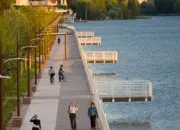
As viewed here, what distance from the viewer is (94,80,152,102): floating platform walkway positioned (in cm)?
5394

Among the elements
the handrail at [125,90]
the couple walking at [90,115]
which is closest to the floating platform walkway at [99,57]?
the handrail at [125,90]

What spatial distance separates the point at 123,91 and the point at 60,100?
4480mm

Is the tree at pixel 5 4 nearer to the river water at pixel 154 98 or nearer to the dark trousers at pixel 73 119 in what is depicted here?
the river water at pixel 154 98

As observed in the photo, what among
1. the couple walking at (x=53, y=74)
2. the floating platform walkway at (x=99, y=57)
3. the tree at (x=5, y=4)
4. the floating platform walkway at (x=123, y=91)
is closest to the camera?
the floating platform walkway at (x=123, y=91)

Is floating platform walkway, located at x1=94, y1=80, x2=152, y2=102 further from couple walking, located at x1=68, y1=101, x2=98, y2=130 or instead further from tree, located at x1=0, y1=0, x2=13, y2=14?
tree, located at x1=0, y1=0, x2=13, y2=14

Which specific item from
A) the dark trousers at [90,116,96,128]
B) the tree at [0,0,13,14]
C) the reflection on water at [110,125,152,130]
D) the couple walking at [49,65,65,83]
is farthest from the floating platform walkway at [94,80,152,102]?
the tree at [0,0,13,14]

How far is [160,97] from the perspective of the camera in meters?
65.0

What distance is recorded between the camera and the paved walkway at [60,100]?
42.4m

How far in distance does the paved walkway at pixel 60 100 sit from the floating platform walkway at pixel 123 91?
42.2 inches

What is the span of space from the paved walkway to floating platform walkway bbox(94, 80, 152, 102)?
1072 mm

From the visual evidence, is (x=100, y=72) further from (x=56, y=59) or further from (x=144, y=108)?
(x=144, y=108)

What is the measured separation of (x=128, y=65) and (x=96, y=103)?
59775mm

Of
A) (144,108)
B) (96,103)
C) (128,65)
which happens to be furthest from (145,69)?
(96,103)

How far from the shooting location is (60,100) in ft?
170
